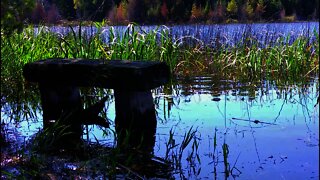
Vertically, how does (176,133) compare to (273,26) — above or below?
below

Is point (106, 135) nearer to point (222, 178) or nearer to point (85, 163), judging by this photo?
point (85, 163)

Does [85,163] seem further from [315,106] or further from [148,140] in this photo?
[315,106]

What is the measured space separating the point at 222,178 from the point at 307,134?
1.05 metres

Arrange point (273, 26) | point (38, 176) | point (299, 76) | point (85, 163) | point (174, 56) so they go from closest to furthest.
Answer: point (38, 176) < point (85, 163) < point (299, 76) < point (174, 56) < point (273, 26)

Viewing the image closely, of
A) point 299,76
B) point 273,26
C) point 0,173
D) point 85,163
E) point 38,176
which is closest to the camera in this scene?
point 0,173

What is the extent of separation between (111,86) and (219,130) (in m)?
0.83

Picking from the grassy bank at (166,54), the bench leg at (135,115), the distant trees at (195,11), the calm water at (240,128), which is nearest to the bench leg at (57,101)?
the calm water at (240,128)

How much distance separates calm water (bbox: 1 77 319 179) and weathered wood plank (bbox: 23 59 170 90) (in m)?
0.39

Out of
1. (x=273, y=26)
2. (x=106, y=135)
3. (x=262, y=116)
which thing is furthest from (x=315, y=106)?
(x=273, y=26)

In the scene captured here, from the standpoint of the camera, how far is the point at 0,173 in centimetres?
234

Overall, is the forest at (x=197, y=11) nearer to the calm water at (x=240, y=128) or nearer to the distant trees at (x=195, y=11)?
the distant trees at (x=195, y=11)

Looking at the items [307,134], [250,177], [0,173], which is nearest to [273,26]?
[307,134]

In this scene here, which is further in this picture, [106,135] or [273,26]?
[273,26]

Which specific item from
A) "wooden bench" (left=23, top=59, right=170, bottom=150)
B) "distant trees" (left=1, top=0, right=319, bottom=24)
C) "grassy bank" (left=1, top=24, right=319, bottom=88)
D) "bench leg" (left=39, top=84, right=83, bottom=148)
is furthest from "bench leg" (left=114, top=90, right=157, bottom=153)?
"distant trees" (left=1, top=0, right=319, bottom=24)
